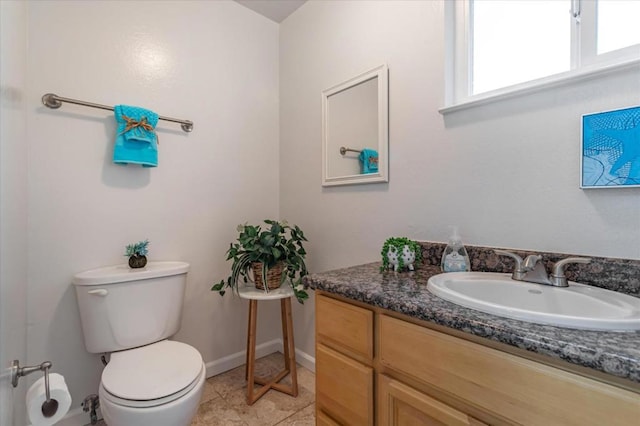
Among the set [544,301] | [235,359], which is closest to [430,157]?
[544,301]

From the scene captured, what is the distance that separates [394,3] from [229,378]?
2.34 m

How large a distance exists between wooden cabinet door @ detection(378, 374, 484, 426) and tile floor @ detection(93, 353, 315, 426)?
2.77 ft

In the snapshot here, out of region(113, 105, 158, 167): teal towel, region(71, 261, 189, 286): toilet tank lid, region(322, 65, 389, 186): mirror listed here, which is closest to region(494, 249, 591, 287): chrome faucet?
region(322, 65, 389, 186): mirror

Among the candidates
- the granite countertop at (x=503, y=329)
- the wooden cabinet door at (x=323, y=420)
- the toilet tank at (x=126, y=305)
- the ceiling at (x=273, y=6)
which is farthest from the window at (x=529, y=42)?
the toilet tank at (x=126, y=305)

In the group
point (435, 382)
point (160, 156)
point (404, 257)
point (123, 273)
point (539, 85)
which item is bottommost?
point (435, 382)

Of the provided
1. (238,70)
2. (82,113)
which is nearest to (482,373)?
(82,113)

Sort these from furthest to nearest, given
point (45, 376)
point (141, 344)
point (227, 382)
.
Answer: point (227, 382)
point (141, 344)
point (45, 376)

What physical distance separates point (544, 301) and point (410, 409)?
1.70 feet

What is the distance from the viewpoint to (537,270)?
0.95 metres

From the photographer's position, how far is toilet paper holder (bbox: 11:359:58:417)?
695 millimetres

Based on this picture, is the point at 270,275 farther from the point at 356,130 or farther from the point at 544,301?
the point at 544,301

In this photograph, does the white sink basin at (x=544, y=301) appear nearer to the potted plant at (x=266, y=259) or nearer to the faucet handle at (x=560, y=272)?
the faucet handle at (x=560, y=272)

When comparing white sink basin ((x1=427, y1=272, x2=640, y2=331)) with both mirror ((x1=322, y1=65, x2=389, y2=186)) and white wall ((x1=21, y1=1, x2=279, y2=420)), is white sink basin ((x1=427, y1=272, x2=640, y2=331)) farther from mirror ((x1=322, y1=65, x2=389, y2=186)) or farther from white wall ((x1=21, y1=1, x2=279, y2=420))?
white wall ((x1=21, y1=1, x2=279, y2=420))

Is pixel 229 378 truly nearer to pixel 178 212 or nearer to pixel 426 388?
pixel 178 212
